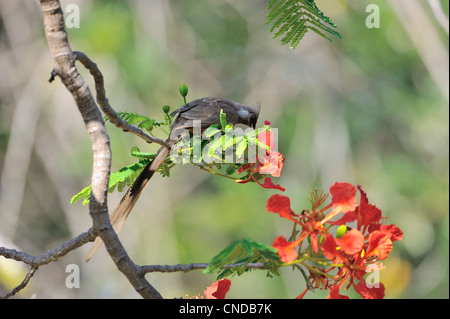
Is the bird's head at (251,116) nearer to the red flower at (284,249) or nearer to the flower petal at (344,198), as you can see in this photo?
the flower petal at (344,198)

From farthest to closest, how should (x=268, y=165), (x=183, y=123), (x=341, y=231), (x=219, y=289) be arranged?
(x=183, y=123), (x=268, y=165), (x=219, y=289), (x=341, y=231)

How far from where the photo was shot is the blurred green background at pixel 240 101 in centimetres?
586

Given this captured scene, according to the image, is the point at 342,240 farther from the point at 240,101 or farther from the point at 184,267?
the point at 240,101

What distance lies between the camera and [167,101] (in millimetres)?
6152

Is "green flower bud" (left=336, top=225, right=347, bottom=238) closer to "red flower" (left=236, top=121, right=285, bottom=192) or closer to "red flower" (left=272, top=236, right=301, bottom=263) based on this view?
"red flower" (left=272, top=236, right=301, bottom=263)

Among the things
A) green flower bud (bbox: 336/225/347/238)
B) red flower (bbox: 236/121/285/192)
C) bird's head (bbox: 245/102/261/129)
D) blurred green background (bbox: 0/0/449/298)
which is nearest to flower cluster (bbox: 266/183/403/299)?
green flower bud (bbox: 336/225/347/238)

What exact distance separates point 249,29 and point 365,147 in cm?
190

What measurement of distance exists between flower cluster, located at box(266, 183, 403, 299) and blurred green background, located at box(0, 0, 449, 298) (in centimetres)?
441

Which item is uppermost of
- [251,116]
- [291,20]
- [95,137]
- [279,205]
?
[251,116]

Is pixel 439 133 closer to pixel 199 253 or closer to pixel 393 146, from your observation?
pixel 393 146

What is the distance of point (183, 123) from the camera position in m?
1.98

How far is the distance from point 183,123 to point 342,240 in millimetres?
893

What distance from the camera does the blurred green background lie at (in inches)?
231

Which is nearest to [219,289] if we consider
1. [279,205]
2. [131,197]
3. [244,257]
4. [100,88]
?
[244,257]
